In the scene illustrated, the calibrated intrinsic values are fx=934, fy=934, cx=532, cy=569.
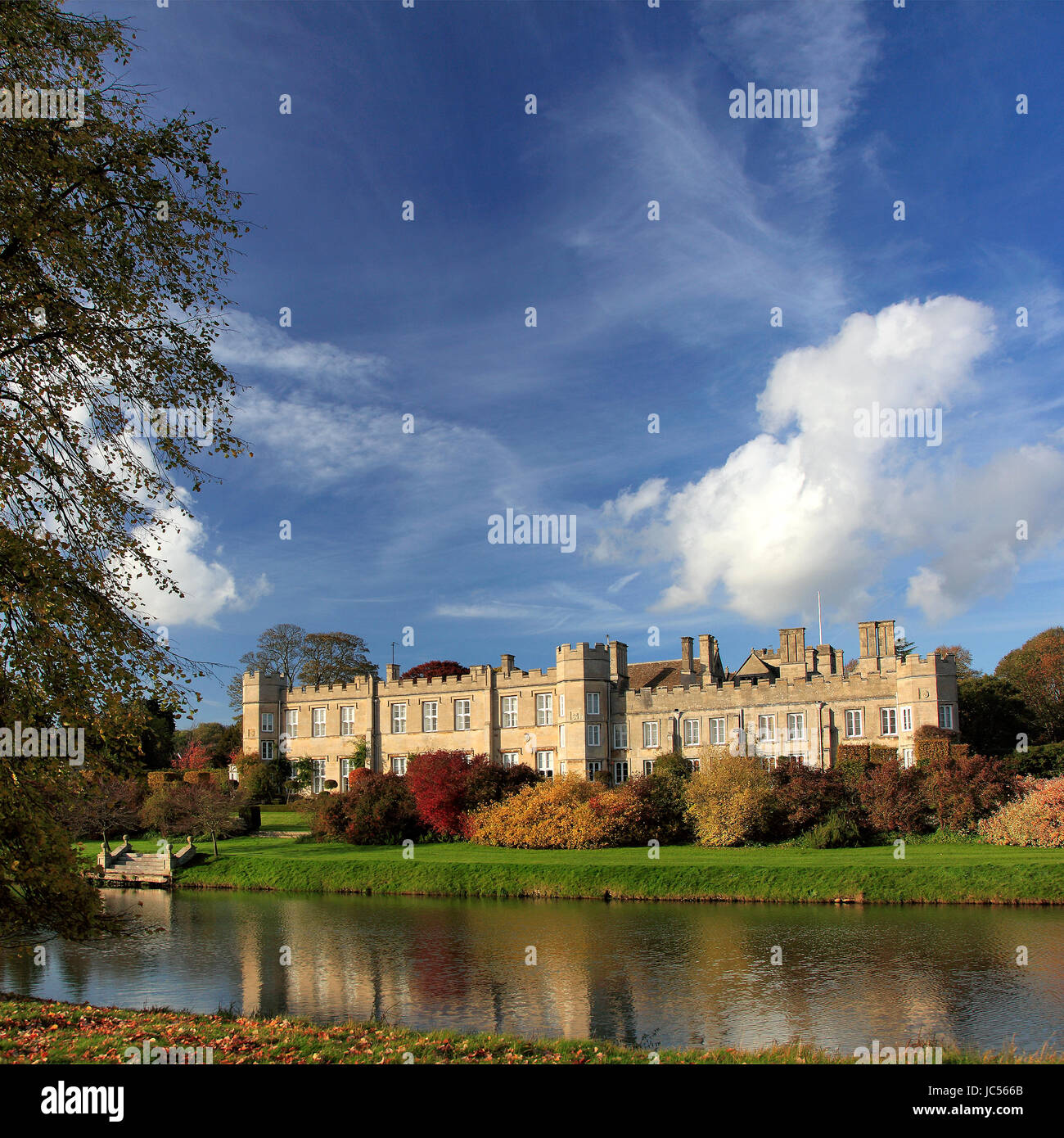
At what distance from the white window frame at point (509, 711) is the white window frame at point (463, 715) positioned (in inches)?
77.5

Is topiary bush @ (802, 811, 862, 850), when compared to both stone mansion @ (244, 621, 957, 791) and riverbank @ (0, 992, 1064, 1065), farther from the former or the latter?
riverbank @ (0, 992, 1064, 1065)

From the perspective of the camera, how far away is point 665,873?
1157 inches

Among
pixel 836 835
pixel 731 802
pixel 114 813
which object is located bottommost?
pixel 836 835

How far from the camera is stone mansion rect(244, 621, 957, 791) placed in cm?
4144

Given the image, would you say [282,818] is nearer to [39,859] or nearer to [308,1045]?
[308,1045]

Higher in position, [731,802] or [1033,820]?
[731,802]

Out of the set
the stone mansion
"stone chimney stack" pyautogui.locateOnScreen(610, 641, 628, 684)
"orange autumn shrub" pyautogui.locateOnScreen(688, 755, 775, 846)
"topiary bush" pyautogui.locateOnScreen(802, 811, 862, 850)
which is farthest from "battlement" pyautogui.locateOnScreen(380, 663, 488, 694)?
"topiary bush" pyautogui.locateOnScreen(802, 811, 862, 850)

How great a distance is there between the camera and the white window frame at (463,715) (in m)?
52.0

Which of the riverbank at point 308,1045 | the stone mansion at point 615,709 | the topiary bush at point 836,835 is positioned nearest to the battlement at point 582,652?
the stone mansion at point 615,709

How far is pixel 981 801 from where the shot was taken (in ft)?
108

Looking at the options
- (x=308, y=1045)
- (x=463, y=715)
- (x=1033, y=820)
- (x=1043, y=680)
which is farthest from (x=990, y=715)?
(x=308, y=1045)

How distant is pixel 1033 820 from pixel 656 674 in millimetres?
25081
